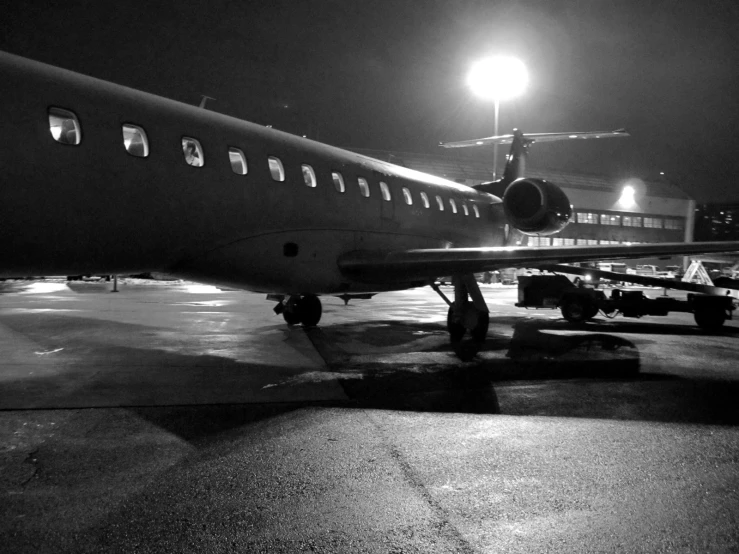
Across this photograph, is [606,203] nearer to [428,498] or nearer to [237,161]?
[237,161]

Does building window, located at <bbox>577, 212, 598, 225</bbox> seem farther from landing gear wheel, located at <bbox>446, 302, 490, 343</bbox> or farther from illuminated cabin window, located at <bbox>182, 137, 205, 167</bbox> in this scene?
illuminated cabin window, located at <bbox>182, 137, 205, 167</bbox>

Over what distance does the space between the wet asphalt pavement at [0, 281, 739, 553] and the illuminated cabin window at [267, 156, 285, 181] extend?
2875 millimetres

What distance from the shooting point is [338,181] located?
10320mm

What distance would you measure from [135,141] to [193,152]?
90cm

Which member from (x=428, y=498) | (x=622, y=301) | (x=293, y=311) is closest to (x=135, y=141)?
(x=428, y=498)

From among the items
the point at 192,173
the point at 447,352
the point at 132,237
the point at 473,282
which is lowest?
the point at 447,352

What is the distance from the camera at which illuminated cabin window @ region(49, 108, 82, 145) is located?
5977 millimetres

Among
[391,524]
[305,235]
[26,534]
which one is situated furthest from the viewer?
[305,235]

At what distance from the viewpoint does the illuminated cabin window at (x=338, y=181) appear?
1023cm

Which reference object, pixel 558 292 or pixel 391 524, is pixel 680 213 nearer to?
pixel 558 292

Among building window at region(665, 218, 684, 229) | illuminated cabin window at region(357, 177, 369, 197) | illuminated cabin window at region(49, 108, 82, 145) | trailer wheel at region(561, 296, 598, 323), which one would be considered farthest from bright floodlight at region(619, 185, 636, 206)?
illuminated cabin window at region(49, 108, 82, 145)

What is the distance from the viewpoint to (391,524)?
10.1 ft

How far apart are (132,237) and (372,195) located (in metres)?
5.38

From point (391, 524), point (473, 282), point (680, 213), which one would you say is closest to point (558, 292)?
point (473, 282)
